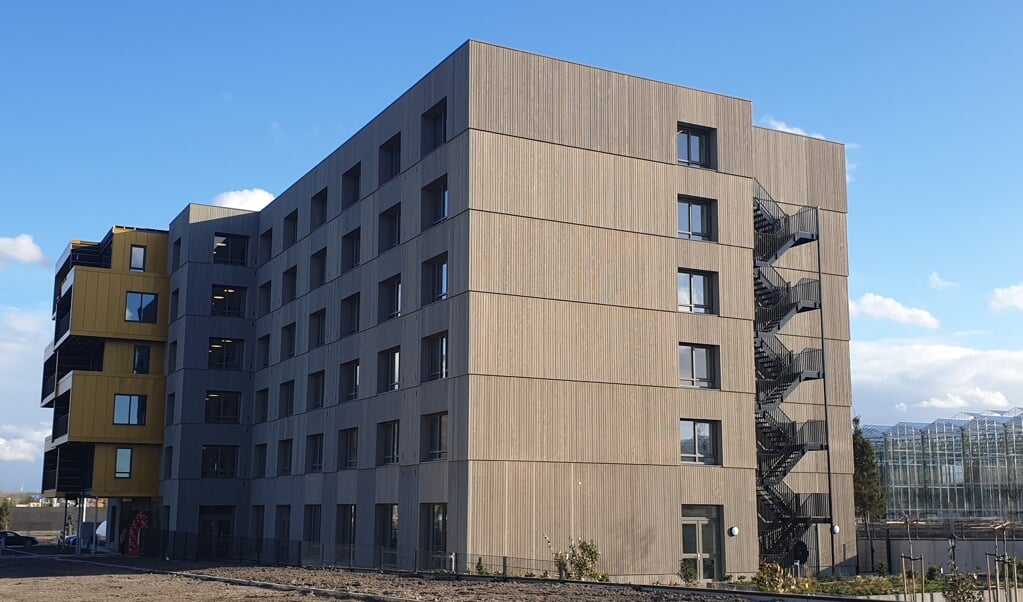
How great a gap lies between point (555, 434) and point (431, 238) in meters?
8.68

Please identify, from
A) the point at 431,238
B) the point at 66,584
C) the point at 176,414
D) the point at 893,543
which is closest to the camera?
the point at 66,584

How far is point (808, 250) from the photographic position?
50.8m

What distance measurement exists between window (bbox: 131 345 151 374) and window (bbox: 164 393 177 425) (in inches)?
102

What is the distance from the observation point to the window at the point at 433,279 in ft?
134

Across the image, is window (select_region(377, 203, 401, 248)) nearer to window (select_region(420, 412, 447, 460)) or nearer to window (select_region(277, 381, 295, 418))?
window (select_region(420, 412, 447, 460))

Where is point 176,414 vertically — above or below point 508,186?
below

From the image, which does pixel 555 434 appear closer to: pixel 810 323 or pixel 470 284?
pixel 470 284

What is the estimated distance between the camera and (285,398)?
56.1 m

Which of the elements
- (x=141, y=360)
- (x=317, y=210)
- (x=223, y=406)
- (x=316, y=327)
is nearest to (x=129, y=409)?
(x=141, y=360)

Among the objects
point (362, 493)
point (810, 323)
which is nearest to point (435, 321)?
point (362, 493)

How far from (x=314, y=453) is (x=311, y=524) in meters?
3.24

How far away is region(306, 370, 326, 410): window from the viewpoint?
170 ft

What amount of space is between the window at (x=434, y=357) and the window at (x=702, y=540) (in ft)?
33.5

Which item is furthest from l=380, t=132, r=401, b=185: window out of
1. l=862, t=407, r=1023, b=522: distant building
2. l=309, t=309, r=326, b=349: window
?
l=862, t=407, r=1023, b=522: distant building
